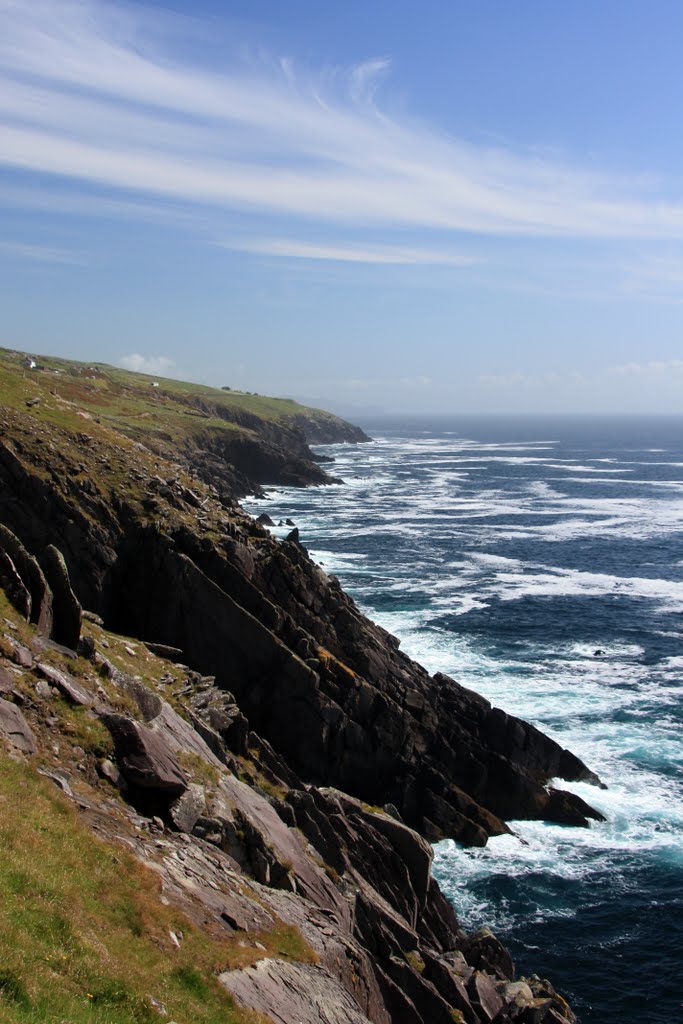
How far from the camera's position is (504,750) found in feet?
157

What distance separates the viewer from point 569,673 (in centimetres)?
6178

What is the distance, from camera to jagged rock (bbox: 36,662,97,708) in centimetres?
Answer: 2431

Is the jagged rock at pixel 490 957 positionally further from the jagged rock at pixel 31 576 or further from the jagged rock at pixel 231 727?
the jagged rock at pixel 31 576

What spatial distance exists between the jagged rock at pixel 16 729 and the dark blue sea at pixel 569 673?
23.5 metres

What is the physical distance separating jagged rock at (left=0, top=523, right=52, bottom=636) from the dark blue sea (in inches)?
928

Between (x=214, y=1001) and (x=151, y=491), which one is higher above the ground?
(x=151, y=491)

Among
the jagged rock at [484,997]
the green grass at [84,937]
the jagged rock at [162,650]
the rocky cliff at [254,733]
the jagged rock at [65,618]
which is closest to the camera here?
the green grass at [84,937]

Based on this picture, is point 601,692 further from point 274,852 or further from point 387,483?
point 387,483

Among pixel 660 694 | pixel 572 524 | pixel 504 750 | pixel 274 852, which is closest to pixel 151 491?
pixel 504 750

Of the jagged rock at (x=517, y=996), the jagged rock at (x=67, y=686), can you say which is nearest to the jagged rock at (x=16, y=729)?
the jagged rock at (x=67, y=686)

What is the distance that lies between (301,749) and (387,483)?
142m

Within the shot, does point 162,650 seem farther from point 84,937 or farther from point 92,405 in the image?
point 92,405

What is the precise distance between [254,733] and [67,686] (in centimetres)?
1421

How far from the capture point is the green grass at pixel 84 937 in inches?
513
